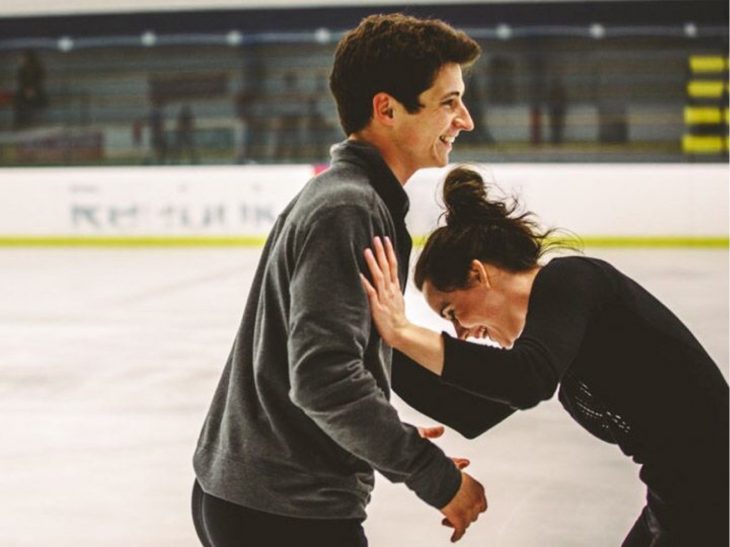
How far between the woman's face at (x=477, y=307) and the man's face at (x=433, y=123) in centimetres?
23

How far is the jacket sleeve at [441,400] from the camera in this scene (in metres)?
1.88

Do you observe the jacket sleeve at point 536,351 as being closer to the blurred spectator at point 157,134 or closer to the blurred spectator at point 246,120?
the blurred spectator at point 246,120

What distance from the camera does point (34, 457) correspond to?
13.1ft

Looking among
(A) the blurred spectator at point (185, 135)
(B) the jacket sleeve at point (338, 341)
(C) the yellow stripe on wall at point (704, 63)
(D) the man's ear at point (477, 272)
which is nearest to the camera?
(B) the jacket sleeve at point (338, 341)

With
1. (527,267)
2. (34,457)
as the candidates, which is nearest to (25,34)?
(34,457)

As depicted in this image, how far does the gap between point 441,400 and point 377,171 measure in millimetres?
484

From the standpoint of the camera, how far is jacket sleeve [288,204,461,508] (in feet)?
4.79

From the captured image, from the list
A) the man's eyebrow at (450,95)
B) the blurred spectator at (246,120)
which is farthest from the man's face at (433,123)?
the blurred spectator at (246,120)

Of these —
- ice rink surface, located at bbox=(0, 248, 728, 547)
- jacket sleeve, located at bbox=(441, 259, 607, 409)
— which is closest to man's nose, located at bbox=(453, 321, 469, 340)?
jacket sleeve, located at bbox=(441, 259, 607, 409)

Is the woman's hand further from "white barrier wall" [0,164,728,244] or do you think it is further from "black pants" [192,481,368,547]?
"white barrier wall" [0,164,728,244]

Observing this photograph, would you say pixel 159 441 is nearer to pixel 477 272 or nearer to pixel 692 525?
pixel 477 272

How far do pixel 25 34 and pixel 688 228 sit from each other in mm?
7684

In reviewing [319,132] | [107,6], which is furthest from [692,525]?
[107,6]

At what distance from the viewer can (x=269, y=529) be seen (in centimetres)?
158
